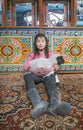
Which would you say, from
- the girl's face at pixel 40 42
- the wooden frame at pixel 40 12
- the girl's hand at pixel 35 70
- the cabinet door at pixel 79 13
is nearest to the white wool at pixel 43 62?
the girl's hand at pixel 35 70

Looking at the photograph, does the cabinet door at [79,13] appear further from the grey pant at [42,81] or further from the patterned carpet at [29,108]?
the grey pant at [42,81]

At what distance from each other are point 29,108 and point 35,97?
102mm

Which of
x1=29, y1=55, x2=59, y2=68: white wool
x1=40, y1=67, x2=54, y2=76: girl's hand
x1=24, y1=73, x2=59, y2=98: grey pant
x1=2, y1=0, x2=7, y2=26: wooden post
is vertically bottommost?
x1=24, y1=73, x2=59, y2=98: grey pant

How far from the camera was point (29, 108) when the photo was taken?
2174 millimetres

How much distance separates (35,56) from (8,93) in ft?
1.70

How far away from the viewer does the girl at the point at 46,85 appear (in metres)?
2.08

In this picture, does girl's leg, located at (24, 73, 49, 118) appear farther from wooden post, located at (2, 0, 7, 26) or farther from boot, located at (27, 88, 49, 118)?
wooden post, located at (2, 0, 7, 26)

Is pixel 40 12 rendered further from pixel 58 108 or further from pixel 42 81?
pixel 58 108

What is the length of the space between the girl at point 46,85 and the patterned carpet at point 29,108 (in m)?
0.05

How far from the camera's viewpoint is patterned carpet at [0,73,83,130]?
1.98 meters

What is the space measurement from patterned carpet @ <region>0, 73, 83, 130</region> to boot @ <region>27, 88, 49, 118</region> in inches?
1.4

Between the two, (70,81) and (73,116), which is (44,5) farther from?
(73,116)

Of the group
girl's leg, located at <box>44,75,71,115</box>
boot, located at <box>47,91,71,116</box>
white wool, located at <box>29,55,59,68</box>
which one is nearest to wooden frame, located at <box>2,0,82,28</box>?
white wool, located at <box>29,55,59,68</box>

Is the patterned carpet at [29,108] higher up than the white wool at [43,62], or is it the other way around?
the white wool at [43,62]
